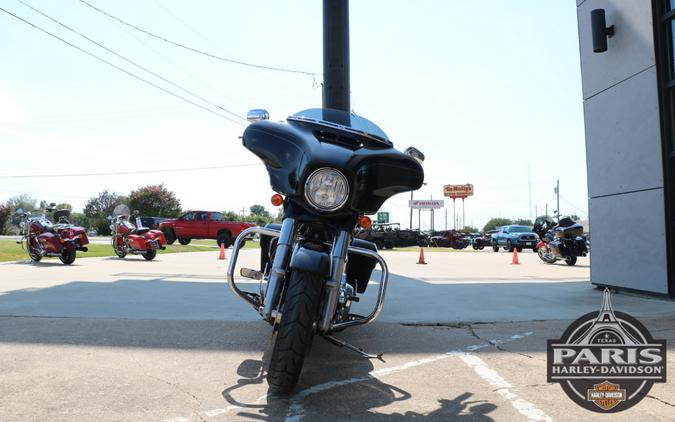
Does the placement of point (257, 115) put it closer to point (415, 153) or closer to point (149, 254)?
point (415, 153)

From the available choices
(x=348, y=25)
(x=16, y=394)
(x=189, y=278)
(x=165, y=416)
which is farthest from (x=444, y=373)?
(x=348, y=25)

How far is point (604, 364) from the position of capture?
2863mm

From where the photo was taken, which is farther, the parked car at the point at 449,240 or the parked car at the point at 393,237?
the parked car at the point at 449,240

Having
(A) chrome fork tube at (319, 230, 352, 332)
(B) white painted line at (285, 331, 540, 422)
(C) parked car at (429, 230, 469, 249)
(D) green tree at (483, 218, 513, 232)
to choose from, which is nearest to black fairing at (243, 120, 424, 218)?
(A) chrome fork tube at (319, 230, 352, 332)

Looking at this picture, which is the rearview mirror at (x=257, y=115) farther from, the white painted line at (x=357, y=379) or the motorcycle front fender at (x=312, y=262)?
the white painted line at (x=357, y=379)

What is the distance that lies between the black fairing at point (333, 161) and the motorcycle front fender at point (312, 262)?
1.04ft

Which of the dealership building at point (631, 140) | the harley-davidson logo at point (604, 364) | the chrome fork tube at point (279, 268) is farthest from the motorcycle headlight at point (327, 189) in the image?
the dealership building at point (631, 140)

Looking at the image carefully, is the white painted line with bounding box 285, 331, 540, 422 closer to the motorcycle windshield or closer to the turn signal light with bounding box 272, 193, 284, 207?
A: the turn signal light with bounding box 272, 193, 284, 207

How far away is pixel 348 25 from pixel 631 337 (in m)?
9.23

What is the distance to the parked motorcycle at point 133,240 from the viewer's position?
48.3 feet

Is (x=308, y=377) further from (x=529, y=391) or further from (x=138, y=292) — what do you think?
(x=138, y=292)

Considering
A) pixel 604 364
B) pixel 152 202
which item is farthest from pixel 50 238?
pixel 152 202

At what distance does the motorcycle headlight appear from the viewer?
2998mm

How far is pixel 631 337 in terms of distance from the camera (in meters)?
3.30
